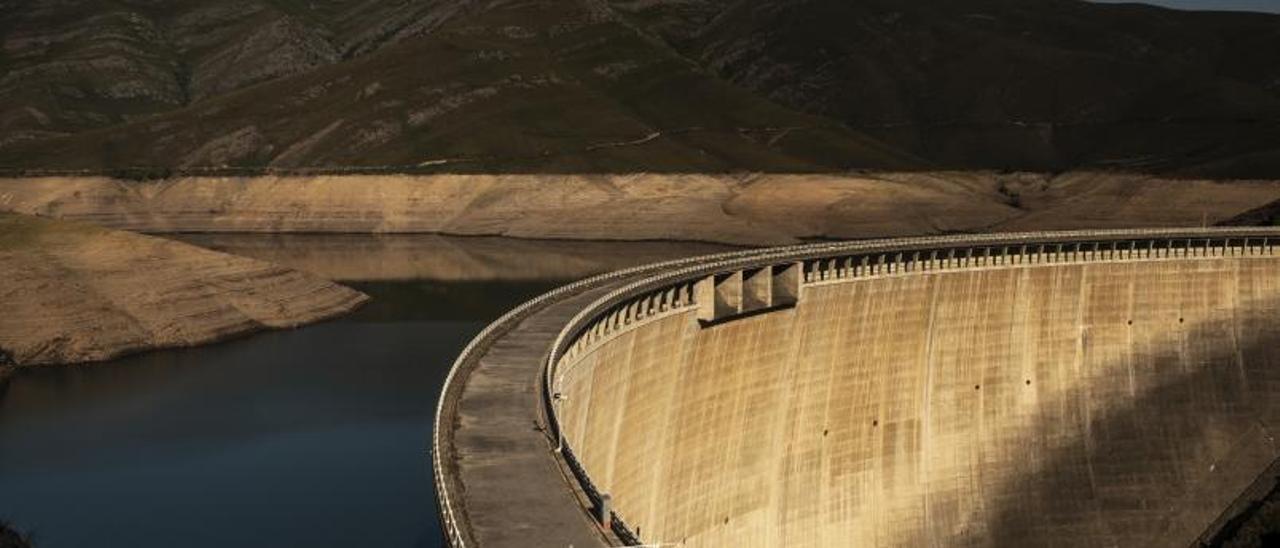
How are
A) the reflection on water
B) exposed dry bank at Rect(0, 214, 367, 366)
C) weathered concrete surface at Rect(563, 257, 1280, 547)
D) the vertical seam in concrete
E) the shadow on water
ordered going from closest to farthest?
weathered concrete surface at Rect(563, 257, 1280, 547) < the vertical seam in concrete < the shadow on water < exposed dry bank at Rect(0, 214, 367, 366) < the reflection on water

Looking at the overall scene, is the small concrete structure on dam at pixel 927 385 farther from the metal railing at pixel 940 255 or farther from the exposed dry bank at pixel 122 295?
the exposed dry bank at pixel 122 295

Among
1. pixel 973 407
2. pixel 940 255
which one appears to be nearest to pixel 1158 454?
pixel 973 407

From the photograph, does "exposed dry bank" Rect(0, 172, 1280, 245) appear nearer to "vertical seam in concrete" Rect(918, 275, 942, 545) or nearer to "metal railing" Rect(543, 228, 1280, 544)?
"metal railing" Rect(543, 228, 1280, 544)

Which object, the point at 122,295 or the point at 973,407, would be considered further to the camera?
the point at 122,295

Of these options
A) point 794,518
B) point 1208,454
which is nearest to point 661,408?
point 794,518

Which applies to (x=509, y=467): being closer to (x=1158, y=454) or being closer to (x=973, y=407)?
(x=973, y=407)

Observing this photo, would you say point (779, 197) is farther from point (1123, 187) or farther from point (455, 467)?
point (455, 467)

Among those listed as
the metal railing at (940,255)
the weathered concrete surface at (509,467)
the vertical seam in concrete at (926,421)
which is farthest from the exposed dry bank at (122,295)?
the vertical seam in concrete at (926,421)

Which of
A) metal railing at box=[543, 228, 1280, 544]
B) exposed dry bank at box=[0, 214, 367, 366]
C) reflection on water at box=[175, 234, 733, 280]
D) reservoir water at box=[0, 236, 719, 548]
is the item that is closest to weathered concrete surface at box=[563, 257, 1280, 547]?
metal railing at box=[543, 228, 1280, 544]
